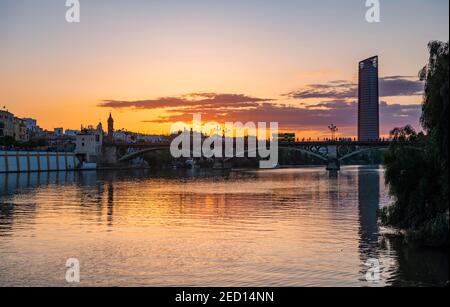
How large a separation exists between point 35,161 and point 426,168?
388 feet

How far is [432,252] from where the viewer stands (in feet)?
83.5

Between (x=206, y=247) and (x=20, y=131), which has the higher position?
(x=20, y=131)

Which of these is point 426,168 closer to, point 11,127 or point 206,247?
point 206,247

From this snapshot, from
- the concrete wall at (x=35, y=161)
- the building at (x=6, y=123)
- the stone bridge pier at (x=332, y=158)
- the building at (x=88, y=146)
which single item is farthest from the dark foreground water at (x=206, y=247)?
the building at (x=88, y=146)

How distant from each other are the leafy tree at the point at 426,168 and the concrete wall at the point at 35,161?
10434cm

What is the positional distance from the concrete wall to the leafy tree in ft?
342

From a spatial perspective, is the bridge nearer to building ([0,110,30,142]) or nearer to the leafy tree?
building ([0,110,30,142])

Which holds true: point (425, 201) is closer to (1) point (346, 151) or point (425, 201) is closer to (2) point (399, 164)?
(2) point (399, 164)

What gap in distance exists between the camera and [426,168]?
92.2ft

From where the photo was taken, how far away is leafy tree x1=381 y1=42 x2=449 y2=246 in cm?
2383

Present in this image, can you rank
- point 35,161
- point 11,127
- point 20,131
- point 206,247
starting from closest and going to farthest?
point 206,247, point 35,161, point 11,127, point 20,131

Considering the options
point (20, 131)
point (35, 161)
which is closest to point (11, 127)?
point (20, 131)

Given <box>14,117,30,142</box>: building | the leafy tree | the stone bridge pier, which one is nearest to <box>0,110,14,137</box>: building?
<box>14,117,30,142</box>: building

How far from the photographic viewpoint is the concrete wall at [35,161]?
122 metres
